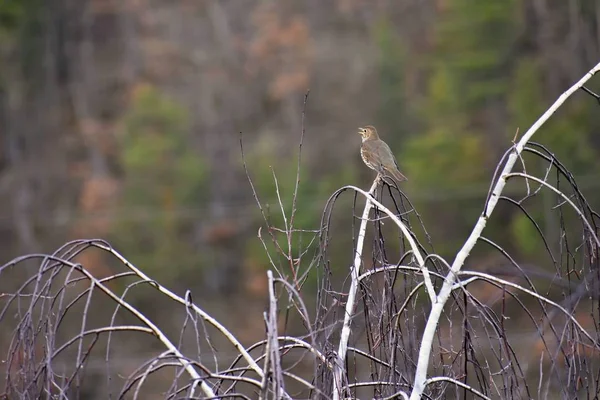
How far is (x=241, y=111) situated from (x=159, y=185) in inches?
53.1

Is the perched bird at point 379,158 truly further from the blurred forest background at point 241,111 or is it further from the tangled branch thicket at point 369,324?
the blurred forest background at point 241,111

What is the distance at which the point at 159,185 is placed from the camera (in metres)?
10.8

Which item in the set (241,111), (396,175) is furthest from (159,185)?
(396,175)

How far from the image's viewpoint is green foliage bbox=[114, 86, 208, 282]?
1051 cm

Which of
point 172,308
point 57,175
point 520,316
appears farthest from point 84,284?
point 520,316

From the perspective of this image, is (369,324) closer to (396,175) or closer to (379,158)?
(379,158)

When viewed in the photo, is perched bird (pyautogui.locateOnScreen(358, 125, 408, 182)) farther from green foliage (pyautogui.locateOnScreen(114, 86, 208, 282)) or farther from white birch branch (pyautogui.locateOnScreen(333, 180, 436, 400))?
green foliage (pyautogui.locateOnScreen(114, 86, 208, 282))

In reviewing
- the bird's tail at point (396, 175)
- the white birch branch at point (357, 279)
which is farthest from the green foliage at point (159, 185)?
the white birch branch at point (357, 279)

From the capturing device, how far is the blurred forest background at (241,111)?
401 inches

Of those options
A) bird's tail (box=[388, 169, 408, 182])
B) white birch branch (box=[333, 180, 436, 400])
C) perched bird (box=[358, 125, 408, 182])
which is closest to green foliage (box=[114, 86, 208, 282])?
perched bird (box=[358, 125, 408, 182])

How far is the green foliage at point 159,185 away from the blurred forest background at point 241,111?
19 mm

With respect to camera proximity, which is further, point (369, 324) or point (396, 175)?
point (396, 175)

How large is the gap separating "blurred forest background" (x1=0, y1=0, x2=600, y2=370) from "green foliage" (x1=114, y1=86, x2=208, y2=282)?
0.02 metres

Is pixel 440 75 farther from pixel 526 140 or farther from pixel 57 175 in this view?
pixel 526 140
